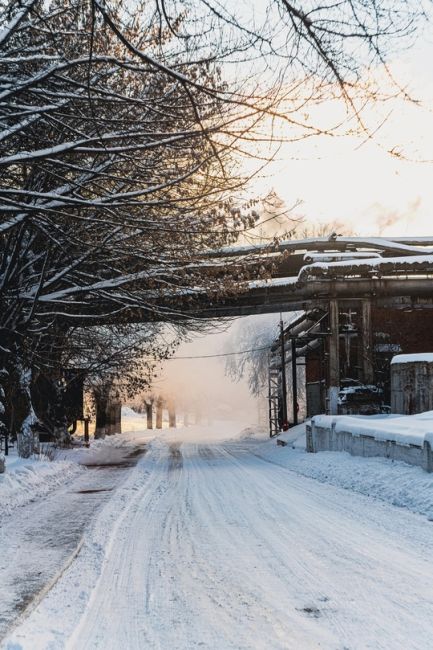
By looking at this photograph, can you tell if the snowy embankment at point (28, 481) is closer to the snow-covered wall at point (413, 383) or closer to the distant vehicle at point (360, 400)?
the snow-covered wall at point (413, 383)

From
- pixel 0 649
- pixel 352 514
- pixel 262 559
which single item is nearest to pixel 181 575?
pixel 262 559

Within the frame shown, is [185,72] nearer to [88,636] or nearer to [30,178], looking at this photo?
[30,178]

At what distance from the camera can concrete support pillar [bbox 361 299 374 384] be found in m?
30.6

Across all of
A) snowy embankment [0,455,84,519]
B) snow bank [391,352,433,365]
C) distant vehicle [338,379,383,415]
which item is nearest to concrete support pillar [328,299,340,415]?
distant vehicle [338,379,383,415]

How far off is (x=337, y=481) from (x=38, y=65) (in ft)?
31.5

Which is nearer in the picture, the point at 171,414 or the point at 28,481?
the point at 28,481

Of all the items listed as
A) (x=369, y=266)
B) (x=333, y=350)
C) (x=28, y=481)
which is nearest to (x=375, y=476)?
(x=28, y=481)

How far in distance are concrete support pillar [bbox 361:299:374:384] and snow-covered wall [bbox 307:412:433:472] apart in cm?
847

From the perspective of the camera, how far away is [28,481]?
1515 cm

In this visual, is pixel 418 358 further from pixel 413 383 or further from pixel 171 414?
pixel 171 414

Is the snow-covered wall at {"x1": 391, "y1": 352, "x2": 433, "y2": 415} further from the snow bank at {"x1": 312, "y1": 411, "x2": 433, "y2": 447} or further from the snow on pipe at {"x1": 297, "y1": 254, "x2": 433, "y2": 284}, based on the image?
the snow on pipe at {"x1": 297, "y1": 254, "x2": 433, "y2": 284}

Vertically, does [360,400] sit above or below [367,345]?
below

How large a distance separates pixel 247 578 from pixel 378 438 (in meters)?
9.67

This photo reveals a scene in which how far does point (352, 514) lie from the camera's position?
373 inches
